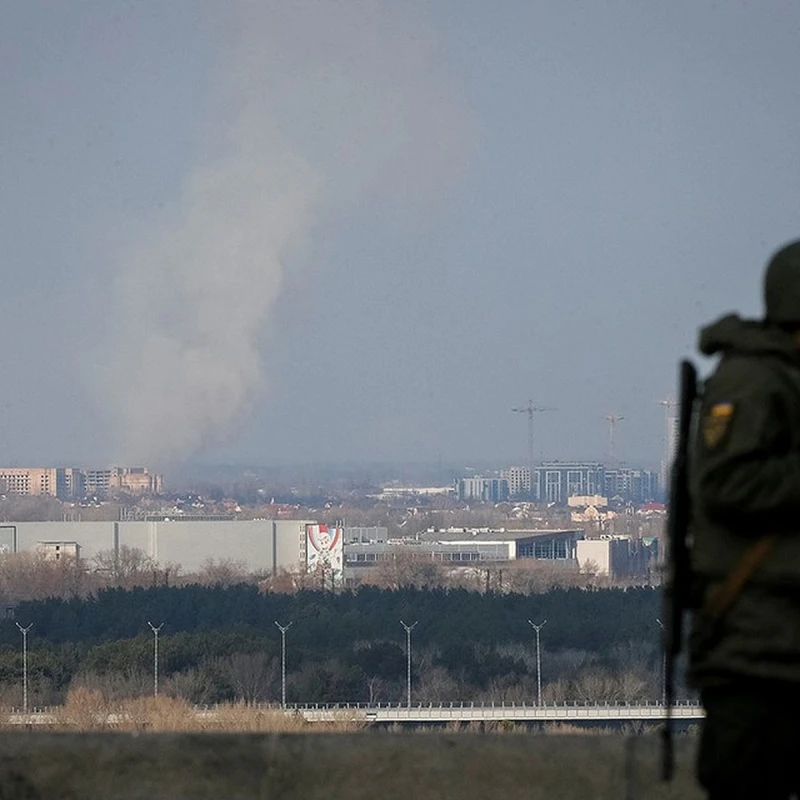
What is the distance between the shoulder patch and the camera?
13.7 ft

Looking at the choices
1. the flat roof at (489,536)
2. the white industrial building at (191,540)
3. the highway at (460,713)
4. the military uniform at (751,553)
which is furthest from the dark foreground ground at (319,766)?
the flat roof at (489,536)

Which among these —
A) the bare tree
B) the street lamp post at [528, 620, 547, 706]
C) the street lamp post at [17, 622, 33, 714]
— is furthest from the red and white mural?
the street lamp post at [17, 622, 33, 714]

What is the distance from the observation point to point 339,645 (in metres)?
114

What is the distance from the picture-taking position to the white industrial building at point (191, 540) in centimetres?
17300

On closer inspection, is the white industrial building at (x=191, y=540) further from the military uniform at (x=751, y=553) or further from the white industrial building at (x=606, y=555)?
the military uniform at (x=751, y=553)

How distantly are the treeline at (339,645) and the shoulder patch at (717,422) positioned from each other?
84.7 m

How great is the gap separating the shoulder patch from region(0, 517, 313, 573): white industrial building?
167900 millimetres

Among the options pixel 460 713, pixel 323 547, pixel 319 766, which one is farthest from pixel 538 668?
pixel 319 766

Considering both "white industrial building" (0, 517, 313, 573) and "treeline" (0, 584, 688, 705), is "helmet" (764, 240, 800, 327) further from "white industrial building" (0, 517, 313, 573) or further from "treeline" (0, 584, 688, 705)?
"white industrial building" (0, 517, 313, 573)

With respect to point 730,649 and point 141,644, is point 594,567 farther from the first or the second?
point 730,649

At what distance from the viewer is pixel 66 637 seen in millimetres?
117375

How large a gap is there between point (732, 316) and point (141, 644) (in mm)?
99001

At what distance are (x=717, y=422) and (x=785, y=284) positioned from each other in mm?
303

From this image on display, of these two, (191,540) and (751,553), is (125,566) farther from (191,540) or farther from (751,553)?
(751,553)
